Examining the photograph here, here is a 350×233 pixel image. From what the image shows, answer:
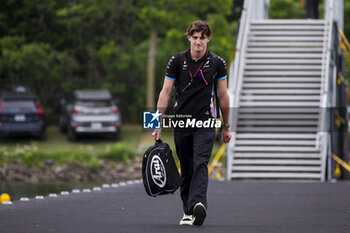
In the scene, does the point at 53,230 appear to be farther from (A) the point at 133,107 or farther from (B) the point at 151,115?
(A) the point at 133,107

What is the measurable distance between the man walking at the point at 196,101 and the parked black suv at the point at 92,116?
2375 cm

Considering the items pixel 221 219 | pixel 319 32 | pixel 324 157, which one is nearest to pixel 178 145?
pixel 221 219

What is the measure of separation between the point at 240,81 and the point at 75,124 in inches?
551

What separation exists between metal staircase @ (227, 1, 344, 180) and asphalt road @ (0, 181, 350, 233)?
4.66 metres

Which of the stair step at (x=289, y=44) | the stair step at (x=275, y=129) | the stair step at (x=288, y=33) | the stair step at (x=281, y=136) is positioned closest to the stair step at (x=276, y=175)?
the stair step at (x=281, y=136)

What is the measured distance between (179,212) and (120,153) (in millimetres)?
21433

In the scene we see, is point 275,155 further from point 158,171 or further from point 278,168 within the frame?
point 158,171

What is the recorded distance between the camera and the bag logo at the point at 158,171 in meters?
8.82

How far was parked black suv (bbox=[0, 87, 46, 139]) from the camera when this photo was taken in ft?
104

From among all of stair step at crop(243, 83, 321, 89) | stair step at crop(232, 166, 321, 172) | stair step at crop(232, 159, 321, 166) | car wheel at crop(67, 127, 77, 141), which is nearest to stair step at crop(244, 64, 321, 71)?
stair step at crop(243, 83, 321, 89)

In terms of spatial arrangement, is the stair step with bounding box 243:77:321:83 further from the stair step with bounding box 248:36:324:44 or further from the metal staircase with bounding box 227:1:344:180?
the stair step with bounding box 248:36:324:44

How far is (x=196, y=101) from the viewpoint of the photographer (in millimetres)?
8781

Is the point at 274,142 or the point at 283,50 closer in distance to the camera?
the point at 274,142

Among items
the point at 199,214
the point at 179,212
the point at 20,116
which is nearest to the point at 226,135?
the point at 199,214
